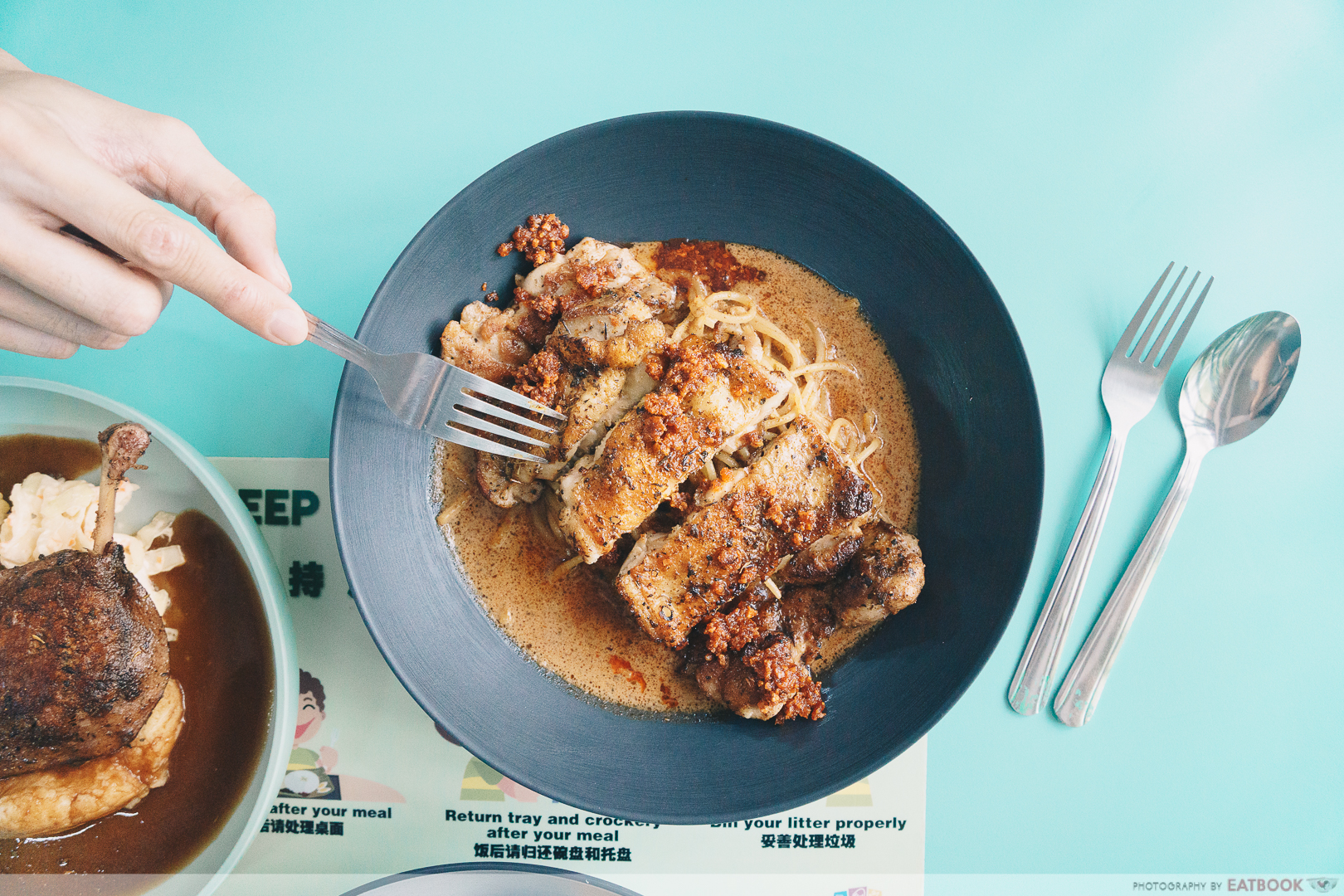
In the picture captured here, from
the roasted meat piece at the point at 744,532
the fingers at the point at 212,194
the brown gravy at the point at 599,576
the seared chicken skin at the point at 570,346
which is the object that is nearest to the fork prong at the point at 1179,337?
the brown gravy at the point at 599,576

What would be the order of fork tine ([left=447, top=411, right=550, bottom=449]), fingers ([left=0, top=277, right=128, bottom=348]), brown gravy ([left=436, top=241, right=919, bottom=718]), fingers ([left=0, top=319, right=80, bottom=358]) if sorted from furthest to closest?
brown gravy ([left=436, top=241, right=919, bottom=718]) → fork tine ([left=447, top=411, right=550, bottom=449]) → fingers ([left=0, top=319, right=80, bottom=358]) → fingers ([left=0, top=277, right=128, bottom=348])

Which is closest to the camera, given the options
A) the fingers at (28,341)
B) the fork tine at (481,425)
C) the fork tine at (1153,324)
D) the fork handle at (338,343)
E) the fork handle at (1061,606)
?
the fork handle at (338,343)

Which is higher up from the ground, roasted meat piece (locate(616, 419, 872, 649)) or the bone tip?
the bone tip

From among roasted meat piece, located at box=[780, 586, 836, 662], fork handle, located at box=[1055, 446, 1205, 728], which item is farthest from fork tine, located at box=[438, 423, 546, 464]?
fork handle, located at box=[1055, 446, 1205, 728]

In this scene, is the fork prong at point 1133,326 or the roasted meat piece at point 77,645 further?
the fork prong at point 1133,326

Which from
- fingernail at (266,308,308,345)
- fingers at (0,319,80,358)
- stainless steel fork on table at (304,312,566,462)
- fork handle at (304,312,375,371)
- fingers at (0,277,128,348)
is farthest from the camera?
stainless steel fork on table at (304,312,566,462)

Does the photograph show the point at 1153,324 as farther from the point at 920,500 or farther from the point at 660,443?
the point at 660,443

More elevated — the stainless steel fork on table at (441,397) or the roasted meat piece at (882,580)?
the stainless steel fork on table at (441,397)

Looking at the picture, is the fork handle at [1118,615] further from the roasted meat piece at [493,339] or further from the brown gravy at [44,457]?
the brown gravy at [44,457]

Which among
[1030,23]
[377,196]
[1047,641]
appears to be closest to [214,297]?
[377,196]

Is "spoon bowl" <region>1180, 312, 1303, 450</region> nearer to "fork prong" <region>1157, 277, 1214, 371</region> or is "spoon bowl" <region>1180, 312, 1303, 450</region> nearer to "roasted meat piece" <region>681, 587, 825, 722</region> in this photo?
"fork prong" <region>1157, 277, 1214, 371</region>
